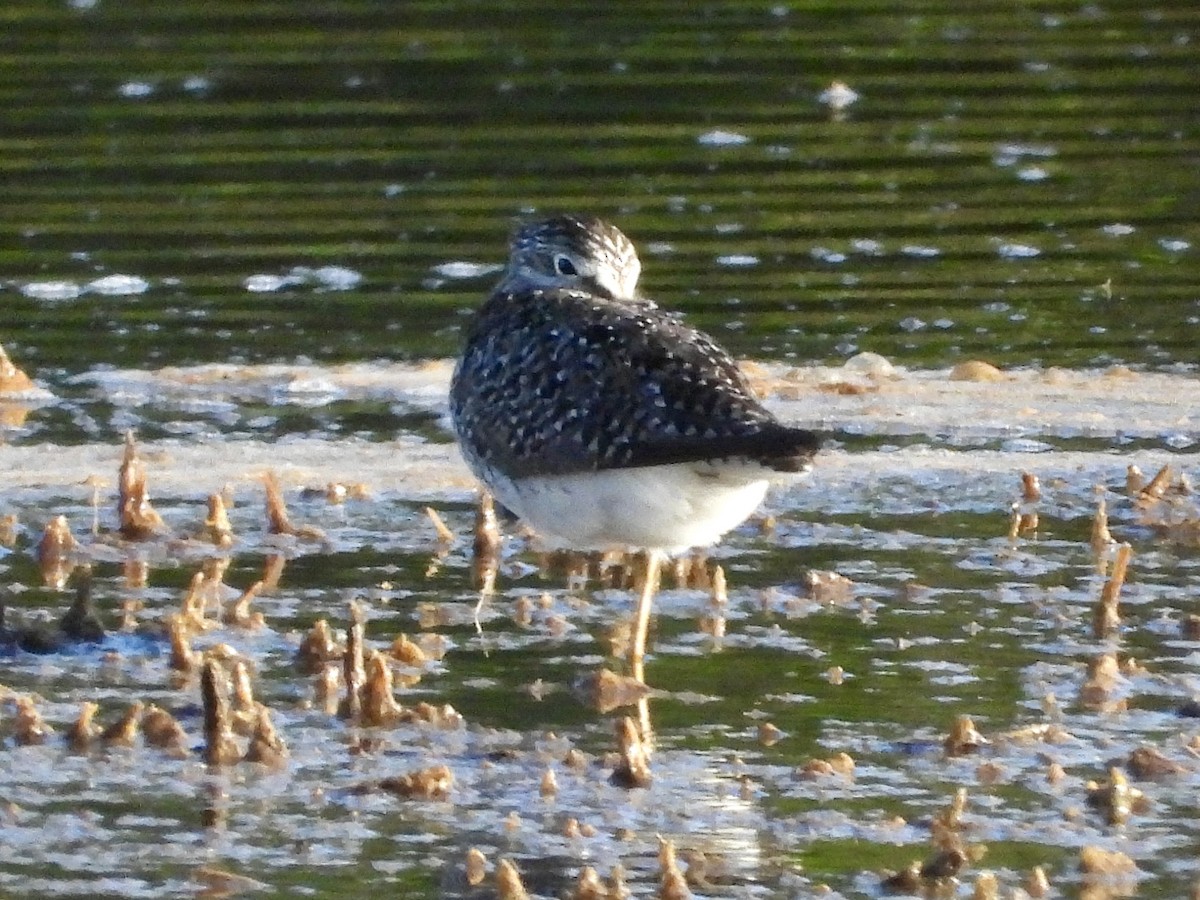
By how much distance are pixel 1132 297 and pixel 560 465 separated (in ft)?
19.3

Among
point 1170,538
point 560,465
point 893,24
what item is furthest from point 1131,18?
point 560,465

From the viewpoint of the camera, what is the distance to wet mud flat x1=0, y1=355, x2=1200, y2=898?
18.8 ft

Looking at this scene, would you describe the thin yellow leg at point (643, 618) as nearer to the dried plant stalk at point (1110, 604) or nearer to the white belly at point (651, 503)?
the white belly at point (651, 503)

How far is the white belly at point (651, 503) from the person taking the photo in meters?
7.02

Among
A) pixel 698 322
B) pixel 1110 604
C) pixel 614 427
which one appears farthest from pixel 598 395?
pixel 698 322

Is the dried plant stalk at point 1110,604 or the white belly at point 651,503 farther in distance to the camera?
the dried plant stalk at point 1110,604

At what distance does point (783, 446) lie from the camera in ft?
21.6

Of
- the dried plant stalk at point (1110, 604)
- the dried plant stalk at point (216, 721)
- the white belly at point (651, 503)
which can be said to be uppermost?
the white belly at point (651, 503)

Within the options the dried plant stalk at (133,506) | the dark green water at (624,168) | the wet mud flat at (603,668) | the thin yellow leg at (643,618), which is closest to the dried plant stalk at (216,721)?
the wet mud flat at (603,668)

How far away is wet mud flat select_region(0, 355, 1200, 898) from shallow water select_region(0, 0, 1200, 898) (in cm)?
2

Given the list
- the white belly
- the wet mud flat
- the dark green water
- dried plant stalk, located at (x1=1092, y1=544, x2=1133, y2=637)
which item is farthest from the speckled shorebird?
the dark green water

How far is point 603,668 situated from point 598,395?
697mm

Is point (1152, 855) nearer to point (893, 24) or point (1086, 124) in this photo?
point (1086, 124)

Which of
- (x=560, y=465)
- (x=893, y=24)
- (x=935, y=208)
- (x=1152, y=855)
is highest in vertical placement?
(x=893, y=24)
